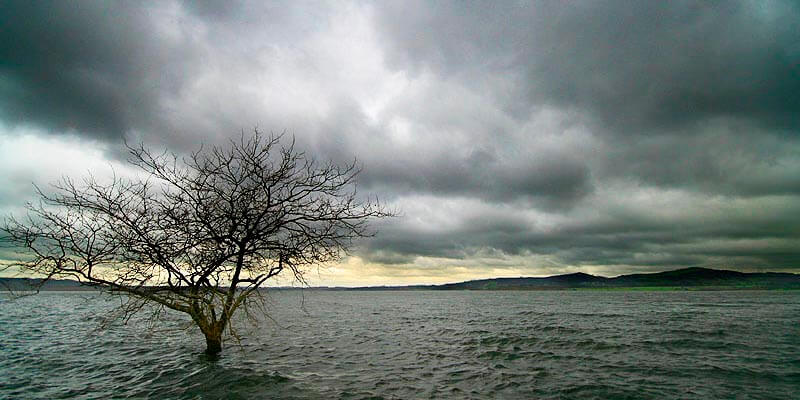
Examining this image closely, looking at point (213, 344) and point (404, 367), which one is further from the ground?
point (213, 344)

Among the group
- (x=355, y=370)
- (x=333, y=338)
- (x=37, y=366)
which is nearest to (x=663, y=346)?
(x=355, y=370)

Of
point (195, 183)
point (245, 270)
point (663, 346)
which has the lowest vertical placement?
point (663, 346)

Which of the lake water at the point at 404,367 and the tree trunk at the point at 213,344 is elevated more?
the tree trunk at the point at 213,344

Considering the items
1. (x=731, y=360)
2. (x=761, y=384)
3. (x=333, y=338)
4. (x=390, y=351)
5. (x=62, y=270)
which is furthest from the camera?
(x=333, y=338)

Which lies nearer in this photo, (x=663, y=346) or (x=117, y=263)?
(x=117, y=263)

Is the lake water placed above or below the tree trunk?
below

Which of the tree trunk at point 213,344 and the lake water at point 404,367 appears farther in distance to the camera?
the tree trunk at point 213,344

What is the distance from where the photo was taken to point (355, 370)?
1405 centimetres

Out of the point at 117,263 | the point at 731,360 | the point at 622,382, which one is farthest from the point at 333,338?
the point at 731,360

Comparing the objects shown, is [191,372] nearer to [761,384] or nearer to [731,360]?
[761,384]

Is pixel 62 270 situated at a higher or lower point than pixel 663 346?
higher

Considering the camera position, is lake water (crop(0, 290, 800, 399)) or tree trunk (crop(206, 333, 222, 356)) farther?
tree trunk (crop(206, 333, 222, 356))

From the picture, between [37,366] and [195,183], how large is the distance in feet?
37.0

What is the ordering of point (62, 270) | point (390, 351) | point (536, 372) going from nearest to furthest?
point (62, 270) → point (536, 372) → point (390, 351)
